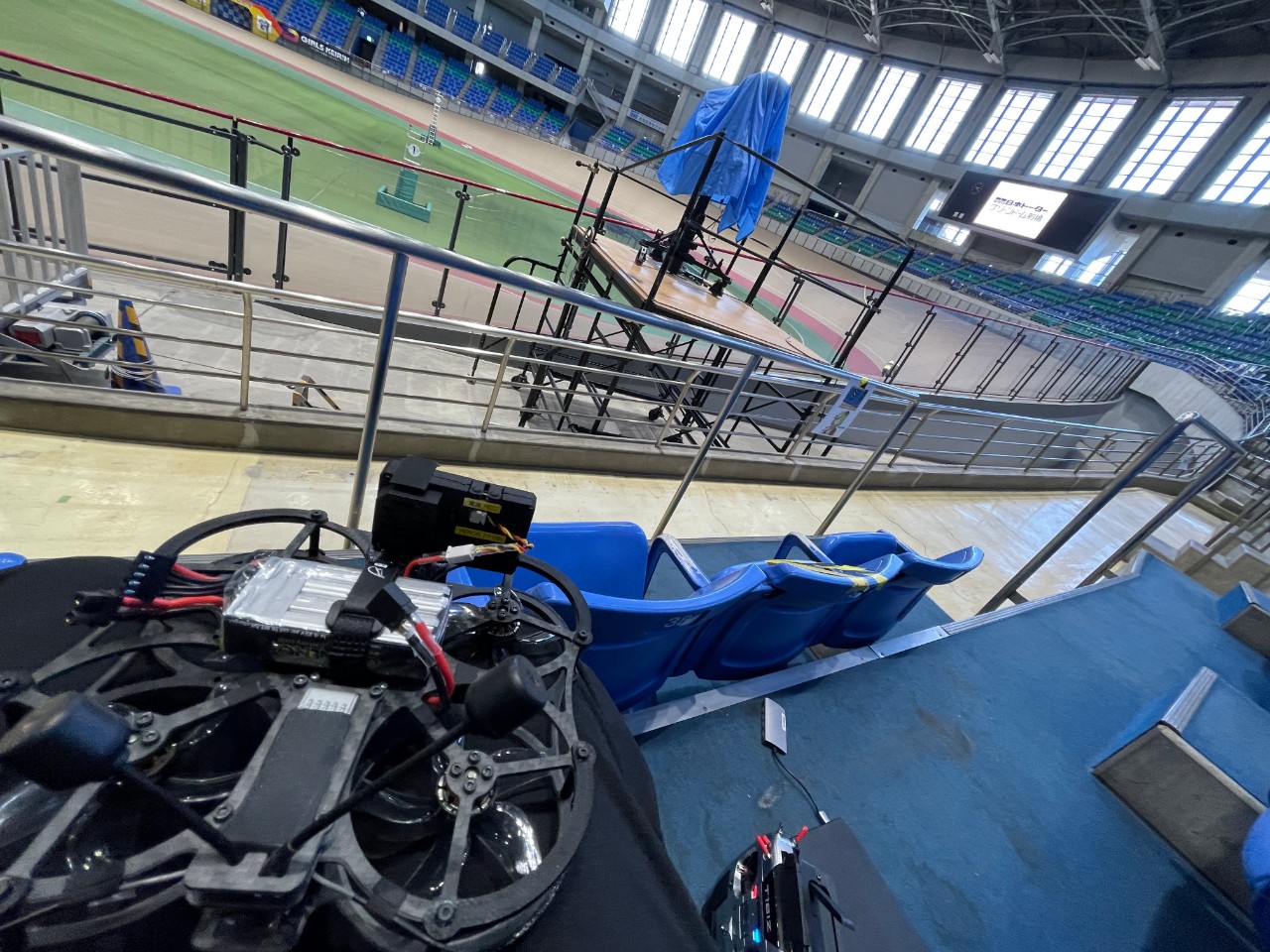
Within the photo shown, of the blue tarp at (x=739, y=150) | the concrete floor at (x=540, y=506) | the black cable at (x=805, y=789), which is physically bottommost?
the concrete floor at (x=540, y=506)

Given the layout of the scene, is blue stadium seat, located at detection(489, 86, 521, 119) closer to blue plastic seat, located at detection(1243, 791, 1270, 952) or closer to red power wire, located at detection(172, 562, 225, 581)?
red power wire, located at detection(172, 562, 225, 581)

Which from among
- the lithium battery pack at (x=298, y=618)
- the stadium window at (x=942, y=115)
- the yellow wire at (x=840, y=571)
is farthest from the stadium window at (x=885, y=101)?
the lithium battery pack at (x=298, y=618)

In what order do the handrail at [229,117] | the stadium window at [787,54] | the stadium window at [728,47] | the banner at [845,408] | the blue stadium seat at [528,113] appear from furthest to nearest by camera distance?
1. the stadium window at [728,47]
2. the stadium window at [787,54]
3. the blue stadium seat at [528,113]
4. the handrail at [229,117]
5. the banner at [845,408]

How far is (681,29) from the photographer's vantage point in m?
28.5

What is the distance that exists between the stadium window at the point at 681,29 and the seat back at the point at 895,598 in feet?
115

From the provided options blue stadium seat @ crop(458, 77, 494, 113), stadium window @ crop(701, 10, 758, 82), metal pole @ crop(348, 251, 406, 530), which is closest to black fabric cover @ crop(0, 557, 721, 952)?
metal pole @ crop(348, 251, 406, 530)

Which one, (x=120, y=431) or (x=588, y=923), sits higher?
(x=588, y=923)

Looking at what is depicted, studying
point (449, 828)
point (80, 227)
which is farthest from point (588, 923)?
point (80, 227)

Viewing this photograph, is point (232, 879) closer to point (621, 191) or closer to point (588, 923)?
point (588, 923)

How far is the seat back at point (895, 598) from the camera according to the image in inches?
79.0

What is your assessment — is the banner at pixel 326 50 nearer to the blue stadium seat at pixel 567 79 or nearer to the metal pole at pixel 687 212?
the blue stadium seat at pixel 567 79

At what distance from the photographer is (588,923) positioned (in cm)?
67

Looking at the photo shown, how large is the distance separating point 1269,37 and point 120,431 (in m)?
29.3

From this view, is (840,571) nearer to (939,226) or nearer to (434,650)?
(434,650)
